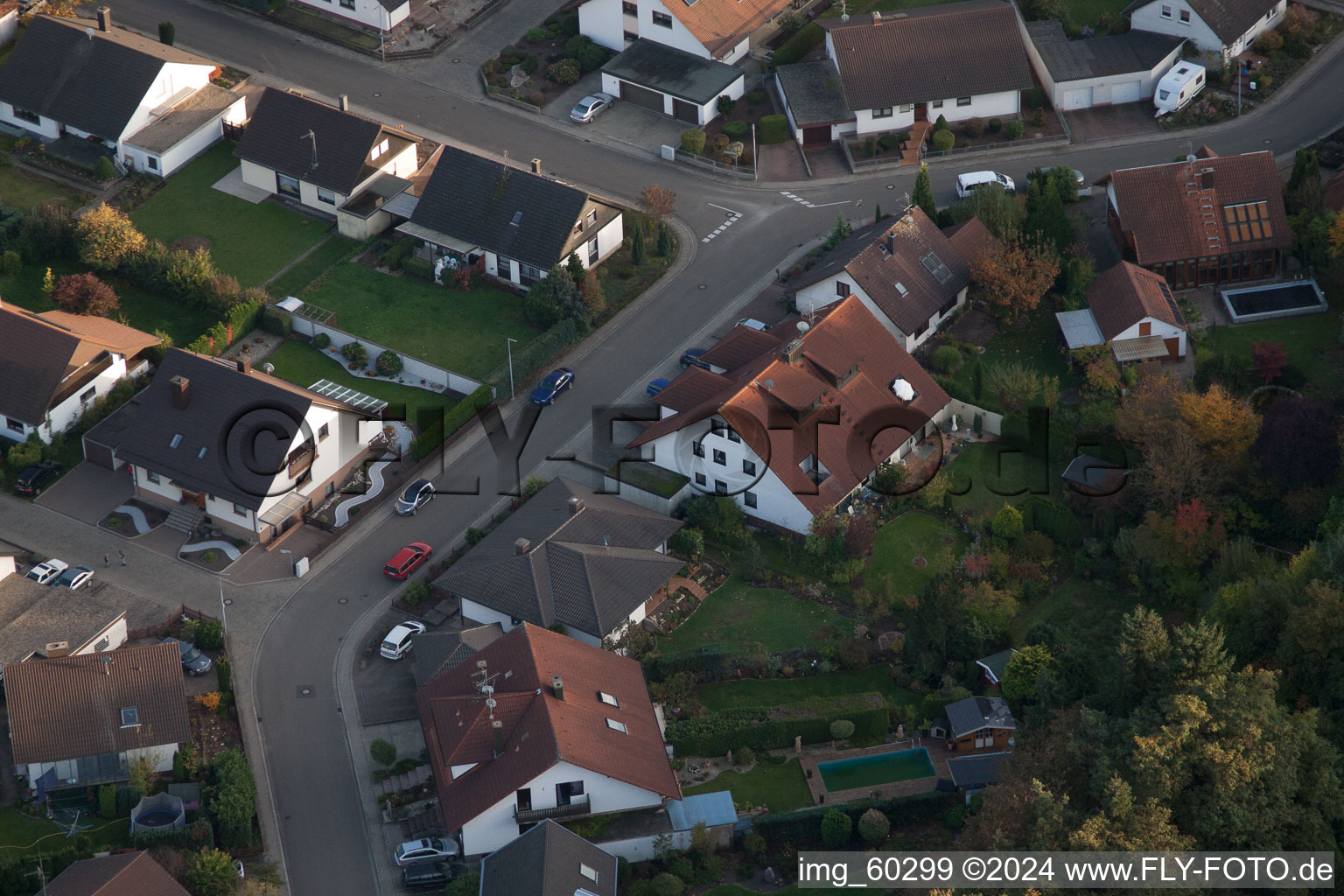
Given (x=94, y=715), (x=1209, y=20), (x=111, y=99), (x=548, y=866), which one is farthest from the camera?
(x=1209, y=20)

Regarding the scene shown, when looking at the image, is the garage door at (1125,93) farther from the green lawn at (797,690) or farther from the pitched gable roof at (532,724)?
the pitched gable roof at (532,724)

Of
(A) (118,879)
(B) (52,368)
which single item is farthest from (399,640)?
(B) (52,368)

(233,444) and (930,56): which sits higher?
(930,56)

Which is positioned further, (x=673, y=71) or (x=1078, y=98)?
(x=673, y=71)

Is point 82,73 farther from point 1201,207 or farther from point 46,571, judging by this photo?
point 1201,207

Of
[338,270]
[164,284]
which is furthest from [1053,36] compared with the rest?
[164,284]

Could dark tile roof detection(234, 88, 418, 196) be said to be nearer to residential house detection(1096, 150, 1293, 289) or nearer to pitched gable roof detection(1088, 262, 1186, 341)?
pitched gable roof detection(1088, 262, 1186, 341)

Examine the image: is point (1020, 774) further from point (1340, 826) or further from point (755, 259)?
point (755, 259)

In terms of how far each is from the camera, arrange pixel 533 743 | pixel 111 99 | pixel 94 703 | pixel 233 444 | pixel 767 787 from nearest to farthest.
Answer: pixel 533 743, pixel 767 787, pixel 94 703, pixel 233 444, pixel 111 99
